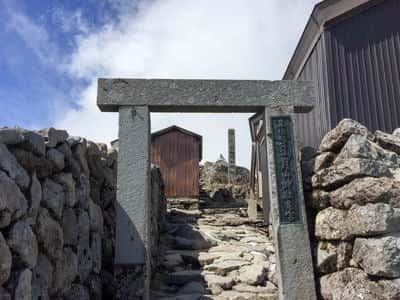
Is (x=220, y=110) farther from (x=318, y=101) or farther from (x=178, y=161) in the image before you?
(x=178, y=161)

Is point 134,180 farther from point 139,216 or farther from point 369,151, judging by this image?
point 369,151

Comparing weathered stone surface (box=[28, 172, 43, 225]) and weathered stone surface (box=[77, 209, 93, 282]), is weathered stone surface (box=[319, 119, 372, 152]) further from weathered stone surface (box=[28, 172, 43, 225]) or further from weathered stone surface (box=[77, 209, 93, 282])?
weathered stone surface (box=[28, 172, 43, 225])

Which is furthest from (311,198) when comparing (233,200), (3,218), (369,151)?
(233,200)

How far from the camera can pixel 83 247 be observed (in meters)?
3.87

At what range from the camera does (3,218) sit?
2.31 metres

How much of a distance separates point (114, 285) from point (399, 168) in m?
3.62

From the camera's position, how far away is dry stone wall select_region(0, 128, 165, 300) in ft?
8.00

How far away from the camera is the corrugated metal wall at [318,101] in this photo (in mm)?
6766

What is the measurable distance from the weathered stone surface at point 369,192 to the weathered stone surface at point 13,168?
3.11 meters

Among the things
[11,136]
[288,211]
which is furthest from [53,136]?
[288,211]

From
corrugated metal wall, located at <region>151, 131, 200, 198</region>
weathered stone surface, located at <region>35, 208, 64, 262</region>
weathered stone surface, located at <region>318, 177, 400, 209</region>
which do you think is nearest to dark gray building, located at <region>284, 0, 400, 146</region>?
weathered stone surface, located at <region>318, 177, 400, 209</region>

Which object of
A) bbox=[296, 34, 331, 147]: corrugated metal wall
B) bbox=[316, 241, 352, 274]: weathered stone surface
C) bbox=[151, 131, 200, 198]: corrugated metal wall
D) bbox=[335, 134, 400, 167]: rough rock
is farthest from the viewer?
bbox=[151, 131, 200, 198]: corrugated metal wall

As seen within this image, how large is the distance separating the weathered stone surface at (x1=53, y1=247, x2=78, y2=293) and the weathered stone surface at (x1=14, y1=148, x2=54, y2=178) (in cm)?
82

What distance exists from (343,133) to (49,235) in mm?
3324
